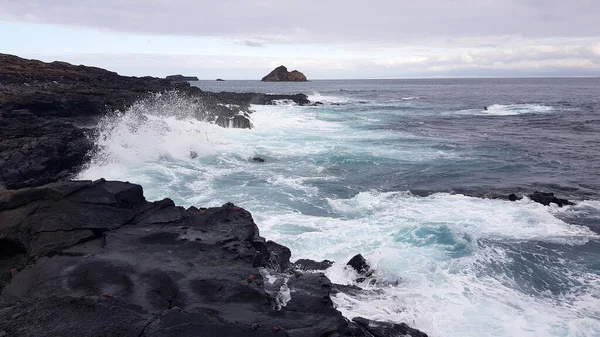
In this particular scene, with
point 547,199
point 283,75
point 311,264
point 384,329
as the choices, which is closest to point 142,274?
point 384,329

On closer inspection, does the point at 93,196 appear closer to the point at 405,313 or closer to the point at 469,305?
the point at 405,313

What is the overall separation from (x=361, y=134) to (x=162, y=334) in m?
29.5

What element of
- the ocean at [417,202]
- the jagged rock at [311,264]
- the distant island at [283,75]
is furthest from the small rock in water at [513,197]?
the distant island at [283,75]

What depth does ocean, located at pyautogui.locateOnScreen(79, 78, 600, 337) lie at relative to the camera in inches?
362

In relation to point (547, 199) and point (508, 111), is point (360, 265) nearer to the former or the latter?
point (547, 199)

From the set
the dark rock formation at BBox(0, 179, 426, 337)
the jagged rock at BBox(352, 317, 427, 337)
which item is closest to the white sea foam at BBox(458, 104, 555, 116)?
the dark rock formation at BBox(0, 179, 426, 337)

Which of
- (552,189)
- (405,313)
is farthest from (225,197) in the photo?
(552,189)

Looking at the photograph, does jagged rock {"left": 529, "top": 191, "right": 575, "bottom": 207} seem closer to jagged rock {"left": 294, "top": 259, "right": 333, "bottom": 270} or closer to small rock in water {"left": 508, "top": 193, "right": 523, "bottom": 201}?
small rock in water {"left": 508, "top": 193, "right": 523, "bottom": 201}

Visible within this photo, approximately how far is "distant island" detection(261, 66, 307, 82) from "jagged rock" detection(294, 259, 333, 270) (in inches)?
7080

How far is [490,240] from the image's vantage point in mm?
12633

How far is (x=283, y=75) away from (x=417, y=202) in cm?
17698

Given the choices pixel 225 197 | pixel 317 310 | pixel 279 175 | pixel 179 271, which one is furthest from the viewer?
pixel 279 175

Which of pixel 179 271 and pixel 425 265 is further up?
pixel 179 271

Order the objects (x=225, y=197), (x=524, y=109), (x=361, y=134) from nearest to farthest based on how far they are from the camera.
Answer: (x=225, y=197)
(x=361, y=134)
(x=524, y=109)
